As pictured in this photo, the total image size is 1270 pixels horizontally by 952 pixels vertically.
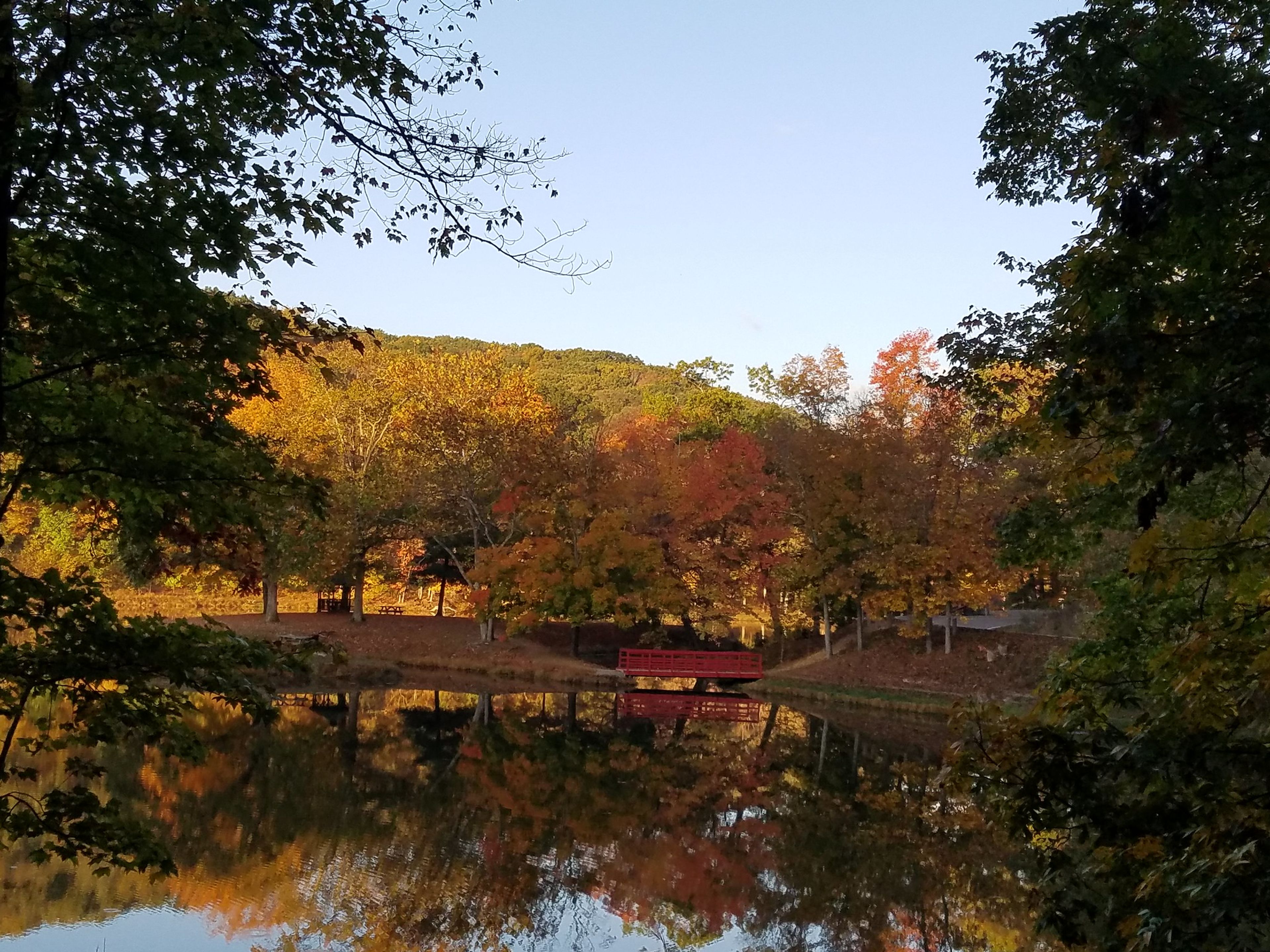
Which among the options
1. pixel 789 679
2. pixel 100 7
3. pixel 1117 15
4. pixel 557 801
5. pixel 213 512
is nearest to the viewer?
pixel 100 7

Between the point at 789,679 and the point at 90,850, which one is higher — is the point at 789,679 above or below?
below

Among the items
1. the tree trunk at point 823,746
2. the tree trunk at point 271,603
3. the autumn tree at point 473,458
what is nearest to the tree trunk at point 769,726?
the tree trunk at point 823,746

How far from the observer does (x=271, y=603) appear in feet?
99.8

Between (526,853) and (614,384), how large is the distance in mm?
60954

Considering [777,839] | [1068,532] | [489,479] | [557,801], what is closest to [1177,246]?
[1068,532]

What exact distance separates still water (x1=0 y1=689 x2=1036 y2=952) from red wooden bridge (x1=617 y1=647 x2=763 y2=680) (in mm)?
7506

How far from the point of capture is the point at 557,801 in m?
15.0

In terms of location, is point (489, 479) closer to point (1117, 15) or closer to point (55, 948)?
point (55, 948)

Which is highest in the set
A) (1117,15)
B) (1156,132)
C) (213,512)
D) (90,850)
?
(1117,15)

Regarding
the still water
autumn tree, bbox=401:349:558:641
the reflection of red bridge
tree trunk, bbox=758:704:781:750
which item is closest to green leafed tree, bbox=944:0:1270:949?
the still water

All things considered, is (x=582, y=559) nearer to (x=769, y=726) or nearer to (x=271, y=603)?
(x=769, y=726)

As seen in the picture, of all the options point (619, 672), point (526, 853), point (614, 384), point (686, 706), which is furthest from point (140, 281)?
point (614, 384)

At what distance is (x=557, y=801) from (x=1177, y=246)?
41.3ft

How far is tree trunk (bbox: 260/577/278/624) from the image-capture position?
29906 millimetres
